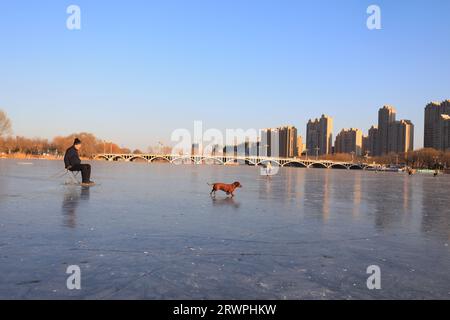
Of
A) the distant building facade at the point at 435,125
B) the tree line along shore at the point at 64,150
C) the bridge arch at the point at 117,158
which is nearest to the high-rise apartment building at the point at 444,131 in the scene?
the distant building facade at the point at 435,125

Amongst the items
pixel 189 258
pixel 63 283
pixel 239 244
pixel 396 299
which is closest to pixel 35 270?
pixel 63 283

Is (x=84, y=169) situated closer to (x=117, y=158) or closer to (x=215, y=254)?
(x=215, y=254)

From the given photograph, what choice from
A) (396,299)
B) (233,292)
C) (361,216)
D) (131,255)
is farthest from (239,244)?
(361,216)

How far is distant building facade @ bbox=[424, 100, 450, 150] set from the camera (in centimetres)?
17375

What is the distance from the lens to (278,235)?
7566 millimetres

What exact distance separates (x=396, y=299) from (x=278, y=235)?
3478mm

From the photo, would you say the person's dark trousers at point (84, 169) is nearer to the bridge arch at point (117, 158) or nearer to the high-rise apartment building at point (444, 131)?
the bridge arch at point (117, 158)

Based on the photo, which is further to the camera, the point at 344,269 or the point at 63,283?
the point at 344,269

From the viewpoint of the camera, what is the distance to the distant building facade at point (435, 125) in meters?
174

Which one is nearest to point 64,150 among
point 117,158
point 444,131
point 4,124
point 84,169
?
point 117,158

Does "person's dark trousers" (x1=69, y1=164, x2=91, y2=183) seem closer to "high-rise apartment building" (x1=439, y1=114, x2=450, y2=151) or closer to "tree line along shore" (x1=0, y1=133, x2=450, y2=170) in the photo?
"tree line along shore" (x1=0, y1=133, x2=450, y2=170)

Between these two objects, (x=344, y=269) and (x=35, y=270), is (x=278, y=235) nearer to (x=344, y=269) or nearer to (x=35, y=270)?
(x=344, y=269)

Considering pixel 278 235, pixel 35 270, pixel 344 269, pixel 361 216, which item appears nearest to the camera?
pixel 35 270
